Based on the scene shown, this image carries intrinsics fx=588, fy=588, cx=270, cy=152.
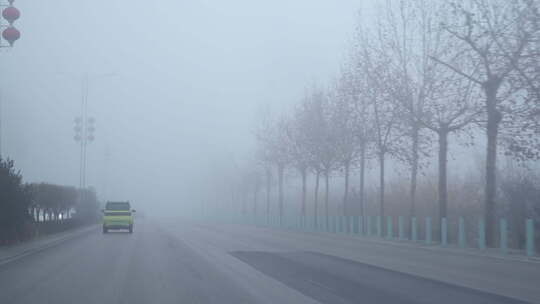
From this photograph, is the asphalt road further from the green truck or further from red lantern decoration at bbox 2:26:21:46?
the green truck

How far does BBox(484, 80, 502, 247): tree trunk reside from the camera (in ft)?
83.7

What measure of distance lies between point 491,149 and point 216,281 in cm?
1671

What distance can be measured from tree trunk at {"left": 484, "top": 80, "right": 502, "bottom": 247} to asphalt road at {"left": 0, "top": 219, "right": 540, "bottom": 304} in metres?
7.13

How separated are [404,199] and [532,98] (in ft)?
74.7

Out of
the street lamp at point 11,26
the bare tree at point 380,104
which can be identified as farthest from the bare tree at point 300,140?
the street lamp at point 11,26

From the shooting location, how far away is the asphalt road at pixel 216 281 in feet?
38.2

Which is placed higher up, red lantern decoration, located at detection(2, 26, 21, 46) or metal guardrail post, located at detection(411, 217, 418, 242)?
red lantern decoration, located at detection(2, 26, 21, 46)

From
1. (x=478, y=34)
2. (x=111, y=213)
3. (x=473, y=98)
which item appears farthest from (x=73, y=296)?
(x=111, y=213)

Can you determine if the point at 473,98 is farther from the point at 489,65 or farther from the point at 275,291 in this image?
the point at 275,291

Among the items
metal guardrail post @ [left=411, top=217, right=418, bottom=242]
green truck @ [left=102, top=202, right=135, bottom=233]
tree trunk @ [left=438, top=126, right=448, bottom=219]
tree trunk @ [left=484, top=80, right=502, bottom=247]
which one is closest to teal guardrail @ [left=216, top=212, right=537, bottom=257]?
metal guardrail post @ [left=411, top=217, right=418, bottom=242]

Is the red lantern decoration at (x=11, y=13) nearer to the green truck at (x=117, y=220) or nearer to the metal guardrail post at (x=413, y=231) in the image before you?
the metal guardrail post at (x=413, y=231)

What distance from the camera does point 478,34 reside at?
24.9 metres

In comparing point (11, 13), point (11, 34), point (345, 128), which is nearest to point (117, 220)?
point (345, 128)

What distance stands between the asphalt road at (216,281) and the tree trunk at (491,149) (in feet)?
23.4
